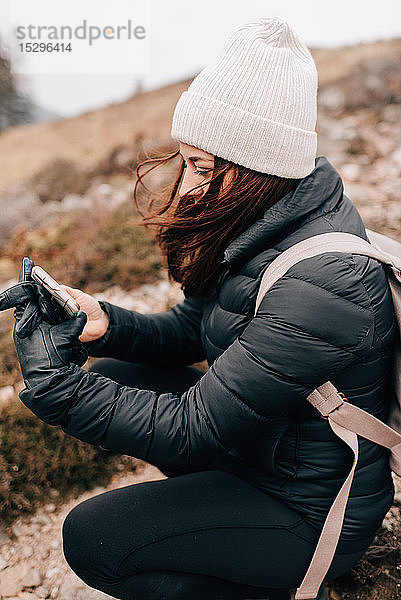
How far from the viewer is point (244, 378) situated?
154 cm

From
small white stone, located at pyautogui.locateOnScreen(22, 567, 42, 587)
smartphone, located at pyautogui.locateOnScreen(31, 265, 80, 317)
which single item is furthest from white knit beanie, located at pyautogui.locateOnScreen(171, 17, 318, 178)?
small white stone, located at pyautogui.locateOnScreen(22, 567, 42, 587)

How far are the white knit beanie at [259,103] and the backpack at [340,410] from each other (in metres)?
0.32

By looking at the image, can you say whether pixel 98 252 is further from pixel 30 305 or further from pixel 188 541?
pixel 188 541

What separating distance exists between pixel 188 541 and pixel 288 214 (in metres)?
1.08

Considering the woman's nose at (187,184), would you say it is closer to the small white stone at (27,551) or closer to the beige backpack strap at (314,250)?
the beige backpack strap at (314,250)

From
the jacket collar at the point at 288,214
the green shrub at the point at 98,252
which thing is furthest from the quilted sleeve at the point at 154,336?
the green shrub at the point at 98,252

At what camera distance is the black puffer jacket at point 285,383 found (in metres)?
1.52

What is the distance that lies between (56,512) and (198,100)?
78.7 inches

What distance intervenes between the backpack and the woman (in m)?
0.04

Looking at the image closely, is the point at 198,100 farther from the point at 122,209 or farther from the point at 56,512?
the point at 122,209

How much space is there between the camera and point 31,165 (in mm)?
15516

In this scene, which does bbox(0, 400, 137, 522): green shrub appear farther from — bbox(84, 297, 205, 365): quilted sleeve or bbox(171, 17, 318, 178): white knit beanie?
bbox(171, 17, 318, 178): white knit beanie

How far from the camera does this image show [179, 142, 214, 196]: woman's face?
6.02 feet

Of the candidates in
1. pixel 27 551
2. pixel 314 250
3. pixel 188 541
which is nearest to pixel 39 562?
pixel 27 551
